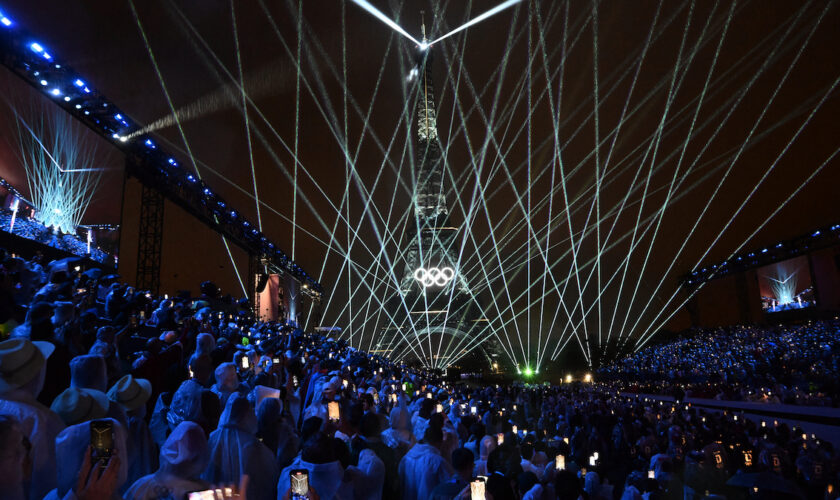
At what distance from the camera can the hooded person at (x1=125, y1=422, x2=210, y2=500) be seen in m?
3.12

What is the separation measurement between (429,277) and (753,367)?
47.4 meters

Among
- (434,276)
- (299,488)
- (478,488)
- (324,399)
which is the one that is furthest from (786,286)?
(299,488)

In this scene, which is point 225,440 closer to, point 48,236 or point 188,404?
point 188,404

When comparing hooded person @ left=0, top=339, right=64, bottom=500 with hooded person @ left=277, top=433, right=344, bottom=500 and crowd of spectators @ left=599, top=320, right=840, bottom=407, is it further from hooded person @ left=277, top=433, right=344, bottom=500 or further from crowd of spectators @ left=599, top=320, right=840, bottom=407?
crowd of spectators @ left=599, top=320, right=840, bottom=407

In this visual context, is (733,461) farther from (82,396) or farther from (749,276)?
(749,276)

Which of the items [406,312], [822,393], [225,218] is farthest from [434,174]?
[822,393]

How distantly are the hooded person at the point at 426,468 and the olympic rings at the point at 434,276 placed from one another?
213 feet

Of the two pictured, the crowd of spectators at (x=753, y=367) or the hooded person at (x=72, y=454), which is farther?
the crowd of spectators at (x=753, y=367)

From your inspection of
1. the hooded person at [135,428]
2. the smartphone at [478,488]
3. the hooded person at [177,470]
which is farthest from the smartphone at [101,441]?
the smartphone at [478,488]

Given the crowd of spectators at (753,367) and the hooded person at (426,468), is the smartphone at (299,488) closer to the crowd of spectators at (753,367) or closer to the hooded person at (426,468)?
the hooded person at (426,468)

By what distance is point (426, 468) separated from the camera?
5195mm

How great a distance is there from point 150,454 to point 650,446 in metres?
9.90

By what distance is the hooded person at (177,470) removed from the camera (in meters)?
3.12

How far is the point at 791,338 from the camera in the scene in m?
29.6
